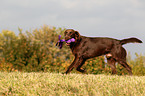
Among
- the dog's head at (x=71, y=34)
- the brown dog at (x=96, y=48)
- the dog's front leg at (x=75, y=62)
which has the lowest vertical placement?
the dog's front leg at (x=75, y=62)

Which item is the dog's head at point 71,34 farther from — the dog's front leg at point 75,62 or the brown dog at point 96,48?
the dog's front leg at point 75,62

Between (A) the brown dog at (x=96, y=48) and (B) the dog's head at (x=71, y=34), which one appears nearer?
(B) the dog's head at (x=71, y=34)

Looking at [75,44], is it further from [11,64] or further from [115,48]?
[11,64]

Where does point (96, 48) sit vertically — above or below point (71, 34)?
below

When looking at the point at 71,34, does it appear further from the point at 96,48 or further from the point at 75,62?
the point at 96,48

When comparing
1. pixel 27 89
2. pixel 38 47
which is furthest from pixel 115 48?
pixel 38 47

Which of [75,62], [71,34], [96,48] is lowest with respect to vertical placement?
[75,62]

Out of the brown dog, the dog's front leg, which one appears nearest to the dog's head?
the brown dog

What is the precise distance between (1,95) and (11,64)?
6.98m

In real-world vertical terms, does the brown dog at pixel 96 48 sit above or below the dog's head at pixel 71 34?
below

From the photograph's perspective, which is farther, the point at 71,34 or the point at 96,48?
the point at 96,48

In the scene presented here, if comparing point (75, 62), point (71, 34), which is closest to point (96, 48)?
point (75, 62)

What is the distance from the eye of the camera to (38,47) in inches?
488

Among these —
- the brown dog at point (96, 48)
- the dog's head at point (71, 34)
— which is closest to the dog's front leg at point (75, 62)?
the brown dog at point (96, 48)
